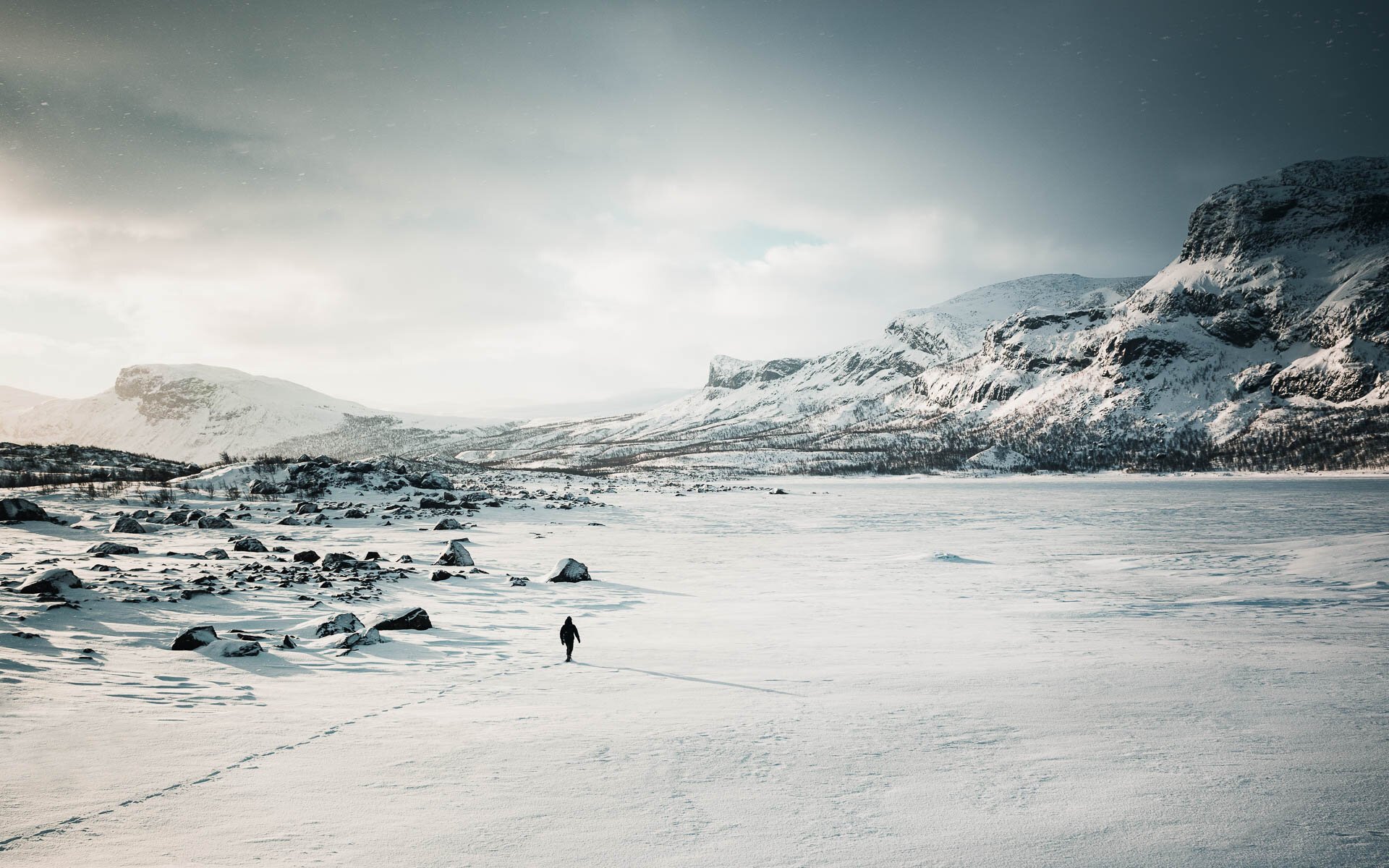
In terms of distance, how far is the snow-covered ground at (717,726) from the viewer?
5020mm

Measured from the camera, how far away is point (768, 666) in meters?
11.0

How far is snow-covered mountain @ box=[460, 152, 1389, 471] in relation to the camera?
5059 inches

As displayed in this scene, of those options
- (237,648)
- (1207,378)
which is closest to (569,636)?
(237,648)

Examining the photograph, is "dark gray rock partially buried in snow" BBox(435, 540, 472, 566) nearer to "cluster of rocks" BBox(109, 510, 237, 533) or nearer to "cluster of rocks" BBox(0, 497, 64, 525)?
"cluster of rocks" BBox(109, 510, 237, 533)

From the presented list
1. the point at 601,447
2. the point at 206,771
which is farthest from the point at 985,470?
the point at 206,771

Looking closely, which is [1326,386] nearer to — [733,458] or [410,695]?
[733,458]

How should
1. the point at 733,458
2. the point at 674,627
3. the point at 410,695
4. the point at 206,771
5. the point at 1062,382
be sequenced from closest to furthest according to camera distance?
the point at 206,771 < the point at 410,695 < the point at 674,627 < the point at 733,458 < the point at 1062,382

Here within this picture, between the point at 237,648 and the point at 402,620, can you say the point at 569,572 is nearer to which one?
the point at 402,620

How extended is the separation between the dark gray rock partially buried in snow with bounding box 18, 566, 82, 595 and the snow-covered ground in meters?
0.43

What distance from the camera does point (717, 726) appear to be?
315 inches

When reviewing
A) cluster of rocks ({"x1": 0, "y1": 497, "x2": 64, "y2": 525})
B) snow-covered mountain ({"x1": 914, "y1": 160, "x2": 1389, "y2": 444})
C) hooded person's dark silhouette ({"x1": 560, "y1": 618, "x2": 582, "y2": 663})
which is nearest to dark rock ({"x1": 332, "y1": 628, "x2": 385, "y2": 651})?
hooded person's dark silhouette ({"x1": 560, "y1": 618, "x2": 582, "y2": 663})

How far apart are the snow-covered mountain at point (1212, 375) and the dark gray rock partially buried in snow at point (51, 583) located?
118 meters

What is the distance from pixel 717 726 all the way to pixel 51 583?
613 inches

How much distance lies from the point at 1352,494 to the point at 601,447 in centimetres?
16748
